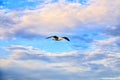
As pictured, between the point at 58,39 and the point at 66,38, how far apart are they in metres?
7.91

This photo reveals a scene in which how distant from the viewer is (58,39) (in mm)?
125562

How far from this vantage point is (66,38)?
13175cm
